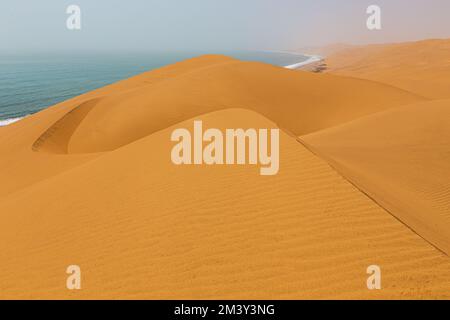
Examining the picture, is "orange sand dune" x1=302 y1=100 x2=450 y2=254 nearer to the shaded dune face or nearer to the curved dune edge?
A: the curved dune edge

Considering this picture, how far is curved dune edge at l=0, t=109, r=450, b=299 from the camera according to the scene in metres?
2.72

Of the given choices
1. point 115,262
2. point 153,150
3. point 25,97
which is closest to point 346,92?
point 153,150

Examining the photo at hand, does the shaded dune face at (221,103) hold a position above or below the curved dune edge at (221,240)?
above

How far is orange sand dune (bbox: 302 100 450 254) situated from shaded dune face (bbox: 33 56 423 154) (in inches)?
177

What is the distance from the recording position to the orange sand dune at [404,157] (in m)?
5.09

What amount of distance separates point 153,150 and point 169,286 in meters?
3.80

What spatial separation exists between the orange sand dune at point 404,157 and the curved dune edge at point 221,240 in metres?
1.00

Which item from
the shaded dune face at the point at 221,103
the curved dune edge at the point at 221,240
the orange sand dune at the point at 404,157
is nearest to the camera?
the curved dune edge at the point at 221,240

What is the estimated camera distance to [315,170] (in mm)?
4332

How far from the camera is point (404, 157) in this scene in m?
8.29

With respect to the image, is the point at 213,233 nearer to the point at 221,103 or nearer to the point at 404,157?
the point at 404,157

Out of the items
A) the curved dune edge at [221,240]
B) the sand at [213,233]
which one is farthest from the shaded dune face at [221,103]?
the curved dune edge at [221,240]

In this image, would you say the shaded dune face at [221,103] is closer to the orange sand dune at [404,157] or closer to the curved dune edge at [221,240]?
the orange sand dune at [404,157]

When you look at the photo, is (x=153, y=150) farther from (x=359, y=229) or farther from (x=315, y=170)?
(x=359, y=229)
